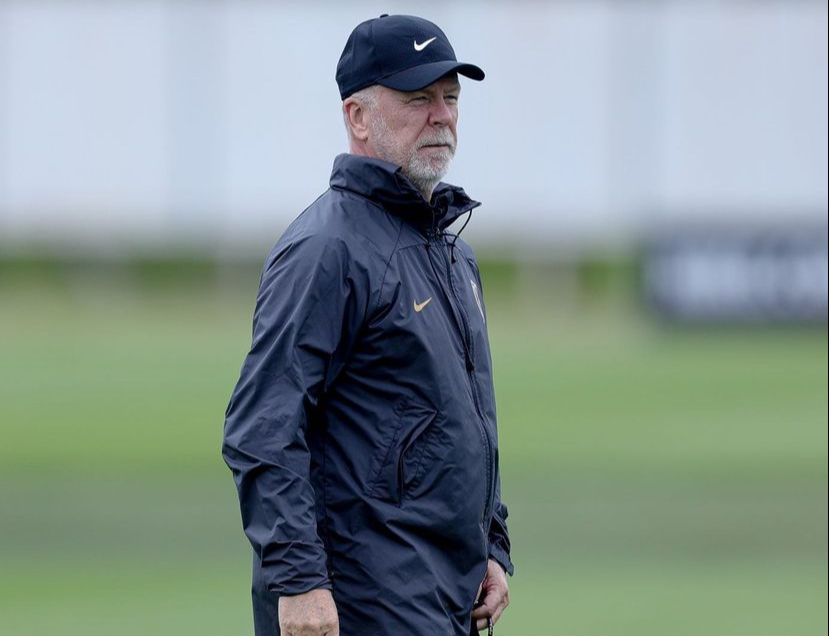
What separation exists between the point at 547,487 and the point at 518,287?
19.4 meters

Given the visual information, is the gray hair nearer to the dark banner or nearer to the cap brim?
the cap brim

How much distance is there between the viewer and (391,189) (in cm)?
405

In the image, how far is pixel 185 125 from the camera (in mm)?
34438

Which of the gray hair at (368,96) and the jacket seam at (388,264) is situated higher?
the gray hair at (368,96)

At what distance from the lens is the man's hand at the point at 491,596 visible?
4297mm

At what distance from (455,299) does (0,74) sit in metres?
31.7

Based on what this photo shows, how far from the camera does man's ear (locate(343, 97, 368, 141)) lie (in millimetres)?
4133

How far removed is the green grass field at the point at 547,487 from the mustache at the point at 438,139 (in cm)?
434

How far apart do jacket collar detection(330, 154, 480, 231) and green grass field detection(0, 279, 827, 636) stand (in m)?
4.25

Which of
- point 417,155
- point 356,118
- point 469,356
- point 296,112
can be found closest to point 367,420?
point 469,356

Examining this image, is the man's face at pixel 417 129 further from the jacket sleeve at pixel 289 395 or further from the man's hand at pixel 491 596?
the man's hand at pixel 491 596

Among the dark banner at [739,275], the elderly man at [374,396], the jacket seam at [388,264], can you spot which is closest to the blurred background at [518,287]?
the dark banner at [739,275]

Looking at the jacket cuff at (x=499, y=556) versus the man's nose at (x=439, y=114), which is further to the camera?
the jacket cuff at (x=499, y=556)

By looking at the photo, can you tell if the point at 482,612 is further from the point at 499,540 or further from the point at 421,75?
the point at 421,75
